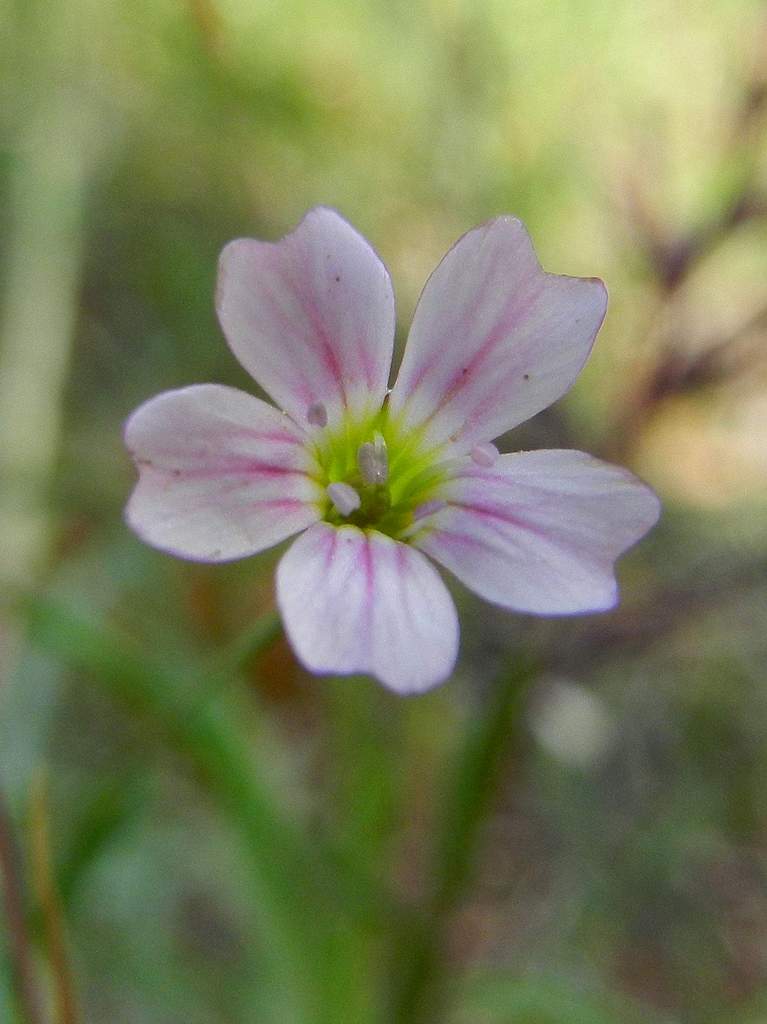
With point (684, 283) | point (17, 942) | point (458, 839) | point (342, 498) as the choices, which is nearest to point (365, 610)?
point (342, 498)

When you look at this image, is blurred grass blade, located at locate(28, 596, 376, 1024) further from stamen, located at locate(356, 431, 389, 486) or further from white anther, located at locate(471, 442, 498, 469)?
white anther, located at locate(471, 442, 498, 469)

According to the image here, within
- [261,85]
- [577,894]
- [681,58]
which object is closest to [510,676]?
[577,894]

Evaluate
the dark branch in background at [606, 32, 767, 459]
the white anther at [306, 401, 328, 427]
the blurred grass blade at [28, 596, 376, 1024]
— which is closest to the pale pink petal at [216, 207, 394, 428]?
the white anther at [306, 401, 328, 427]

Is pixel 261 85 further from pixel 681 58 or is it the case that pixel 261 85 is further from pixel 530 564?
pixel 530 564

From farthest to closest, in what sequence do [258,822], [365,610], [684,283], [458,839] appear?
1. [684,283]
2. [258,822]
3. [458,839]
4. [365,610]

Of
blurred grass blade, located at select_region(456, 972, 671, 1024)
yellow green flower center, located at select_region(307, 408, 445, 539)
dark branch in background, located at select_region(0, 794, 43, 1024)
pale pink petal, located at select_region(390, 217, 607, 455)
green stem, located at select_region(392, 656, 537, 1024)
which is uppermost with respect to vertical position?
pale pink petal, located at select_region(390, 217, 607, 455)

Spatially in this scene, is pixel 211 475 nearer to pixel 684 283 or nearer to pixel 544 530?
pixel 544 530
